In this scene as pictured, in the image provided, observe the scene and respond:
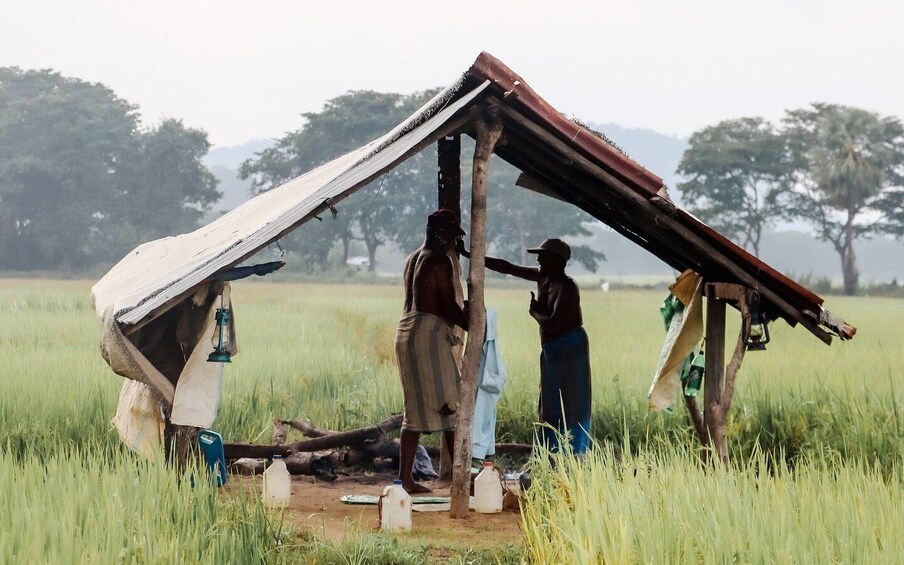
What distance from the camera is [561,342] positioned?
7.07 m

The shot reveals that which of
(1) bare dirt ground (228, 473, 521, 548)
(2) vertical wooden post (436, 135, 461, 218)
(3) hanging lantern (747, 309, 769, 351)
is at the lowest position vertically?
(1) bare dirt ground (228, 473, 521, 548)

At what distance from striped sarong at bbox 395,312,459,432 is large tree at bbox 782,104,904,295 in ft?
137

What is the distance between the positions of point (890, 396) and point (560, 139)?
398 cm

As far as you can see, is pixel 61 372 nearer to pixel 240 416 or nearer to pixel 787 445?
pixel 240 416

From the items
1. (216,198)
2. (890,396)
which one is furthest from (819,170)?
(890,396)

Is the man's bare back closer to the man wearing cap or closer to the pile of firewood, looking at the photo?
the man wearing cap

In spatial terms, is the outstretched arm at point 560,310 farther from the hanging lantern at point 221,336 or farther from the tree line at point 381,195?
the tree line at point 381,195

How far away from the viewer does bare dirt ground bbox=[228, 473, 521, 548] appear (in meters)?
5.68

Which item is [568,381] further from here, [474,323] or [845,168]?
[845,168]

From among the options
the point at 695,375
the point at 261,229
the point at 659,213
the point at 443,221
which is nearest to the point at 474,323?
the point at 443,221

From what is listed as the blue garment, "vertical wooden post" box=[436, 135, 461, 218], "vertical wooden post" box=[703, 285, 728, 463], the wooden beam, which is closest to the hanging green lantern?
"vertical wooden post" box=[703, 285, 728, 463]

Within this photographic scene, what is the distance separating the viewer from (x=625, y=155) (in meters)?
6.43

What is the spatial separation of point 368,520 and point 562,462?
4.75 ft

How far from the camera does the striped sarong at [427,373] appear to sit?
6.86 m
